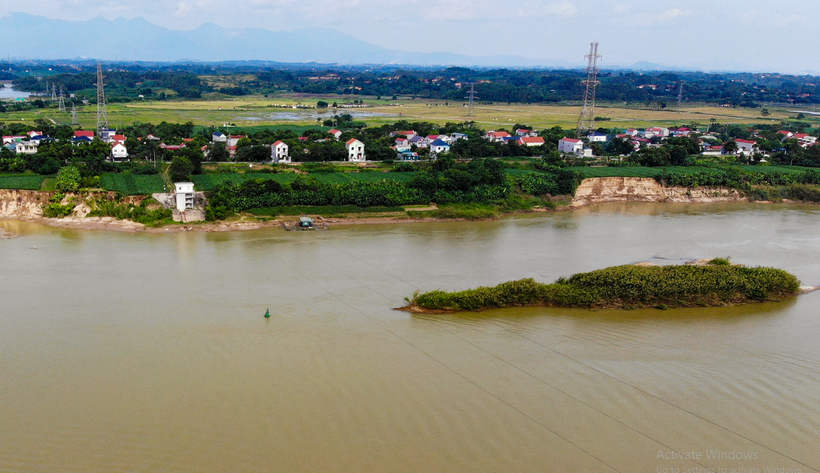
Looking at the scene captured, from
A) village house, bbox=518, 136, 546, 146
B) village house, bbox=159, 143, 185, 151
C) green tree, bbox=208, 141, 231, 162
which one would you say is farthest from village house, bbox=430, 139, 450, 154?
village house, bbox=159, 143, 185, 151

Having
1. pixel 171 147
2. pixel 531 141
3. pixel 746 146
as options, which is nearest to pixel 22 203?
pixel 171 147

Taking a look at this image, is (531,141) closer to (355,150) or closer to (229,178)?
(355,150)

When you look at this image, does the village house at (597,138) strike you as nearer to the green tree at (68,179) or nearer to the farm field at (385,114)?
the farm field at (385,114)

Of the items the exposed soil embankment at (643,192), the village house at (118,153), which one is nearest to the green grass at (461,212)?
the exposed soil embankment at (643,192)

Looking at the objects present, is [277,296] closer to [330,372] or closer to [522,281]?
[330,372]

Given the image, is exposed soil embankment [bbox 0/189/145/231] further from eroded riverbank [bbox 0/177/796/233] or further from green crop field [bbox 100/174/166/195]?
green crop field [bbox 100/174/166/195]
